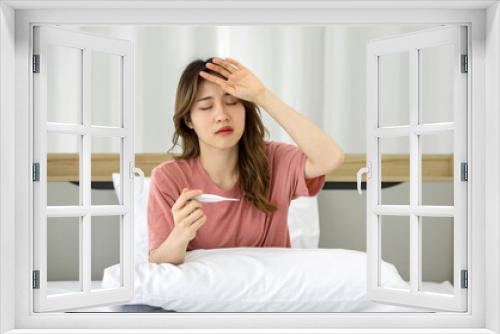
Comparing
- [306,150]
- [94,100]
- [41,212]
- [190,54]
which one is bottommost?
[41,212]

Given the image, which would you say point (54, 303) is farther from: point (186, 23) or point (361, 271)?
point (361, 271)

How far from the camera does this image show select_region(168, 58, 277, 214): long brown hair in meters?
2.97

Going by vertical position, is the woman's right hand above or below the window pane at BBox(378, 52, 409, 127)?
below

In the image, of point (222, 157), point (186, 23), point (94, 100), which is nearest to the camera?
point (186, 23)

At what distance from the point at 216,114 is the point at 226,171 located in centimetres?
30

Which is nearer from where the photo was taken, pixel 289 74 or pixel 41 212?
pixel 41 212

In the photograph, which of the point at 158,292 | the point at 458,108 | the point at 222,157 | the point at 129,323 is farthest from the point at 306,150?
the point at 129,323

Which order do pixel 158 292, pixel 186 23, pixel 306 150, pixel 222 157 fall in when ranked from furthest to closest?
1. pixel 222 157
2. pixel 306 150
3. pixel 158 292
4. pixel 186 23

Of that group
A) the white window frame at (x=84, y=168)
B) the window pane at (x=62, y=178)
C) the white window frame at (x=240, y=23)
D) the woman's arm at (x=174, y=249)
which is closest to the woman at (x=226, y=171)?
the woman's arm at (x=174, y=249)

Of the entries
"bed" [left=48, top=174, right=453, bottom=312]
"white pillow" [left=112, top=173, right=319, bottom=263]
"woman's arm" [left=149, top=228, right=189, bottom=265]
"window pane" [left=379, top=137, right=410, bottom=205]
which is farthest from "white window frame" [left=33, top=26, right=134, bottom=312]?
"window pane" [left=379, top=137, right=410, bottom=205]

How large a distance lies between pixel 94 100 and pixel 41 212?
1900 millimetres

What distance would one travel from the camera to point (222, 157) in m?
3.08

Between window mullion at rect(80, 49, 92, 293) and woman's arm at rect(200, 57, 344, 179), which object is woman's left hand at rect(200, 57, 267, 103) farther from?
window mullion at rect(80, 49, 92, 293)

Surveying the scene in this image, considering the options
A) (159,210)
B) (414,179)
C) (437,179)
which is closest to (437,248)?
(437,179)
